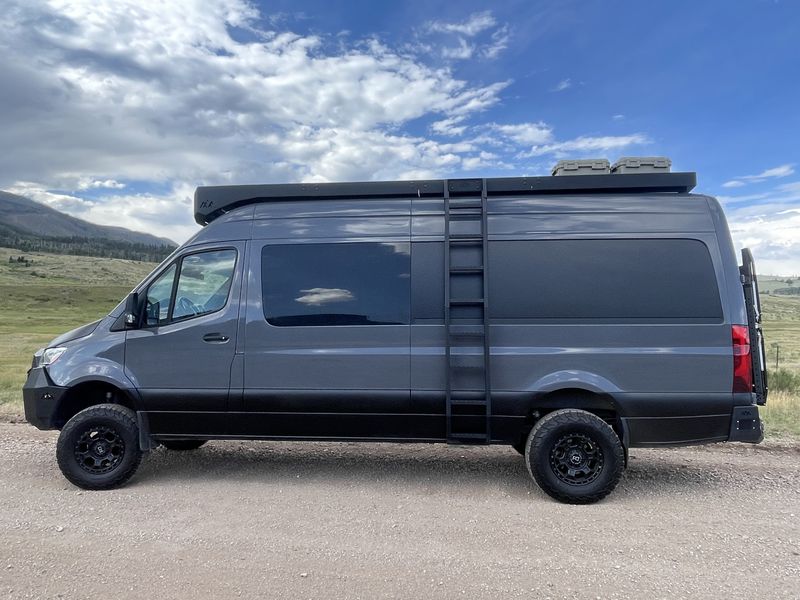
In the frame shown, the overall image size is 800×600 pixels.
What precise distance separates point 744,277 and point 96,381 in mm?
5805

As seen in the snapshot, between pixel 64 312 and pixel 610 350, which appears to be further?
pixel 64 312

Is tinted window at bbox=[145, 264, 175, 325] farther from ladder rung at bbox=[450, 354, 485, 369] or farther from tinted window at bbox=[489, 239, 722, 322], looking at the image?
tinted window at bbox=[489, 239, 722, 322]

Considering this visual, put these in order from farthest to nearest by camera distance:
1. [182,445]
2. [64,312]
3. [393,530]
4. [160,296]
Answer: [64,312]
[182,445]
[160,296]
[393,530]

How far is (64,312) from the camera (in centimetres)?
7369

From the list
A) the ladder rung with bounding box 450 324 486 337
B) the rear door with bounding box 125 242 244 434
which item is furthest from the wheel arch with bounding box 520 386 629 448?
the rear door with bounding box 125 242 244 434

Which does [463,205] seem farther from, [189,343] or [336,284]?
[189,343]

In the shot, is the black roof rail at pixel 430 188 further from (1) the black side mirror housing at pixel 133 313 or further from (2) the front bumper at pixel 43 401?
(2) the front bumper at pixel 43 401

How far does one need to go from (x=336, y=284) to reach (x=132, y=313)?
189 centimetres

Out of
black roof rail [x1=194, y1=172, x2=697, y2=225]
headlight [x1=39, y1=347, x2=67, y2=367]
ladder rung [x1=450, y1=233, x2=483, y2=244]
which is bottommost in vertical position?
headlight [x1=39, y1=347, x2=67, y2=367]

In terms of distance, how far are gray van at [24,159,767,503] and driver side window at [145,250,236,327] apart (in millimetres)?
19

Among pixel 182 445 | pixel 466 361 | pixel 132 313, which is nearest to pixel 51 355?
pixel 132 313

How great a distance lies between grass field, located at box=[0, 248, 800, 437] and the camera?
9805mm

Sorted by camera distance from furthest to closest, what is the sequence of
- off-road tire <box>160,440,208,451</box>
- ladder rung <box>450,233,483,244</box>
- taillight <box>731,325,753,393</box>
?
off-road tire <box>160,440,208,451</box> < ladder rung <box>450,233,483,244</box> < taillight <box>731,325,753,393</box>

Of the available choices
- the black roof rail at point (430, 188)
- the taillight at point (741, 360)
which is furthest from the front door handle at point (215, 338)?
the taillight at point (741, 360)
